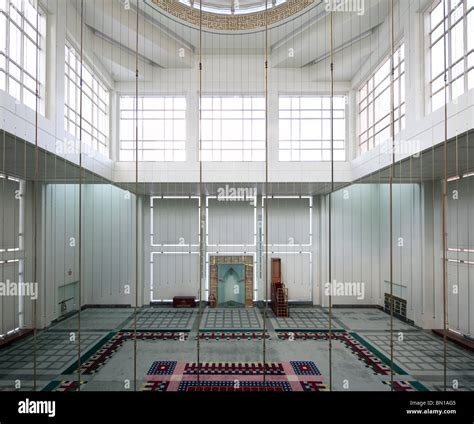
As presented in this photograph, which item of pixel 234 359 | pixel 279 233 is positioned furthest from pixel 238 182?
pixel 234 359

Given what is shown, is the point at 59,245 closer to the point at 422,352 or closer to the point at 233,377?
the point at 233,377

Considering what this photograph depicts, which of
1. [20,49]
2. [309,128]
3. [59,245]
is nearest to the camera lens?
[20,49]

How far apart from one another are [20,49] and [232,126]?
492 cm

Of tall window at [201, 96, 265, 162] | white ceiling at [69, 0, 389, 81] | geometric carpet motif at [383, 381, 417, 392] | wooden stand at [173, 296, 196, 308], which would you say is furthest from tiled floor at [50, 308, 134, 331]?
white ceiling at [69, 0, 389, 81]

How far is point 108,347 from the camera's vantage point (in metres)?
6.94

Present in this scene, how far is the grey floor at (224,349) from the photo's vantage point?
5.46m

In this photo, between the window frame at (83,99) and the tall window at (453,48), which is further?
the window frame at (83,99)

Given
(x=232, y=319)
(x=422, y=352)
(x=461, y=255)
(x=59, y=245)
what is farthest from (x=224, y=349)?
(x=461, y=255)

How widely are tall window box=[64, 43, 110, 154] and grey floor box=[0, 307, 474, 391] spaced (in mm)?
4574

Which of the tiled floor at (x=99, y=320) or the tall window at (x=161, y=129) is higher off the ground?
the tall window at (x=161, y=129)

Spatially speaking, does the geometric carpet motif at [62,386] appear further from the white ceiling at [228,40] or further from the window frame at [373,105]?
the window frame at [373,105]

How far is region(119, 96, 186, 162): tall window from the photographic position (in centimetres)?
914

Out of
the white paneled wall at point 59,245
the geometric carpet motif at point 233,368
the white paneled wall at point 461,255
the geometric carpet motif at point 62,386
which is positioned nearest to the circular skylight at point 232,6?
the white paneled wall at point 59,245

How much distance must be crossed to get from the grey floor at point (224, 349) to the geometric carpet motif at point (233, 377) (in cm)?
20
